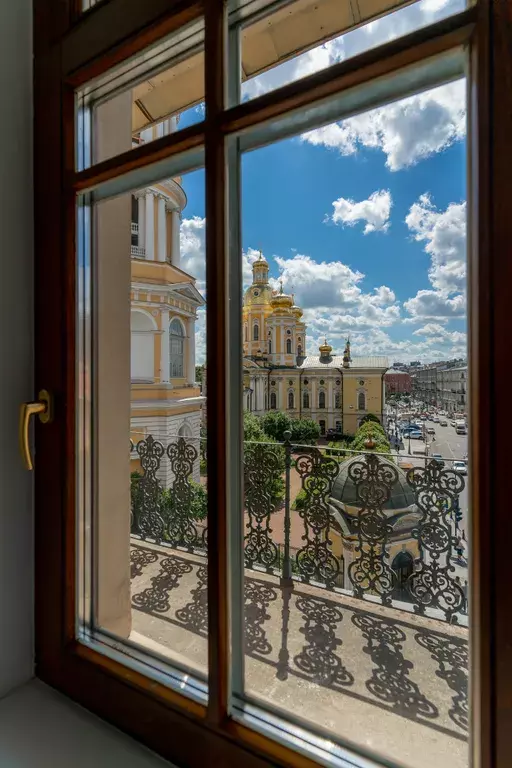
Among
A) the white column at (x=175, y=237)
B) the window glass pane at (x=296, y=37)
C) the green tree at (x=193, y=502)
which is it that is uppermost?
the window glass pane at (x=296, y=37)

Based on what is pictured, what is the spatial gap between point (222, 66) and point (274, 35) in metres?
0.14

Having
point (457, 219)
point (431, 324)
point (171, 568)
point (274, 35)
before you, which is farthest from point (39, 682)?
point (274, 35)

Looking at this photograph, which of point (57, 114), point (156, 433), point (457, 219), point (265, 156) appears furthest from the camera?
point (156, 433)

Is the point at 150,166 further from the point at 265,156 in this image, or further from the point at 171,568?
the point at 171,568

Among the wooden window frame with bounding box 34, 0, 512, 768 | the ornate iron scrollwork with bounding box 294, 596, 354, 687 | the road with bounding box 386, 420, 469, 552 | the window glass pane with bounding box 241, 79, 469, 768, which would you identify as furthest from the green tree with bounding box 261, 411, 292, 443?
the ornate iron scrollwork with bounding box 294, 596, 354, 687

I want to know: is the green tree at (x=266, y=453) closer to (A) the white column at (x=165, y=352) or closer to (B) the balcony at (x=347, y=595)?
(B) the balcony at (x=347, y=595)

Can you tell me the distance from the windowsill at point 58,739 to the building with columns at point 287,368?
610 millimetres

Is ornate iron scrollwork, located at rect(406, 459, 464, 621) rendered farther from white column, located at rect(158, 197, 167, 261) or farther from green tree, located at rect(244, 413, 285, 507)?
white column, located at rect(158, 197, 167, 261)

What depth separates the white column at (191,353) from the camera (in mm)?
717

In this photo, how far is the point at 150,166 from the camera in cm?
72

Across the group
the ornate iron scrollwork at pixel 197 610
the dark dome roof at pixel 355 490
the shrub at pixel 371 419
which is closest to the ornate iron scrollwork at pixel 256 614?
the ornate iron scrollwork at pixel 197 610

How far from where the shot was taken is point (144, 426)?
0.92m

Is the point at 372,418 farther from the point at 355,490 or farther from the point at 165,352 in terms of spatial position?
the point at 165,352
